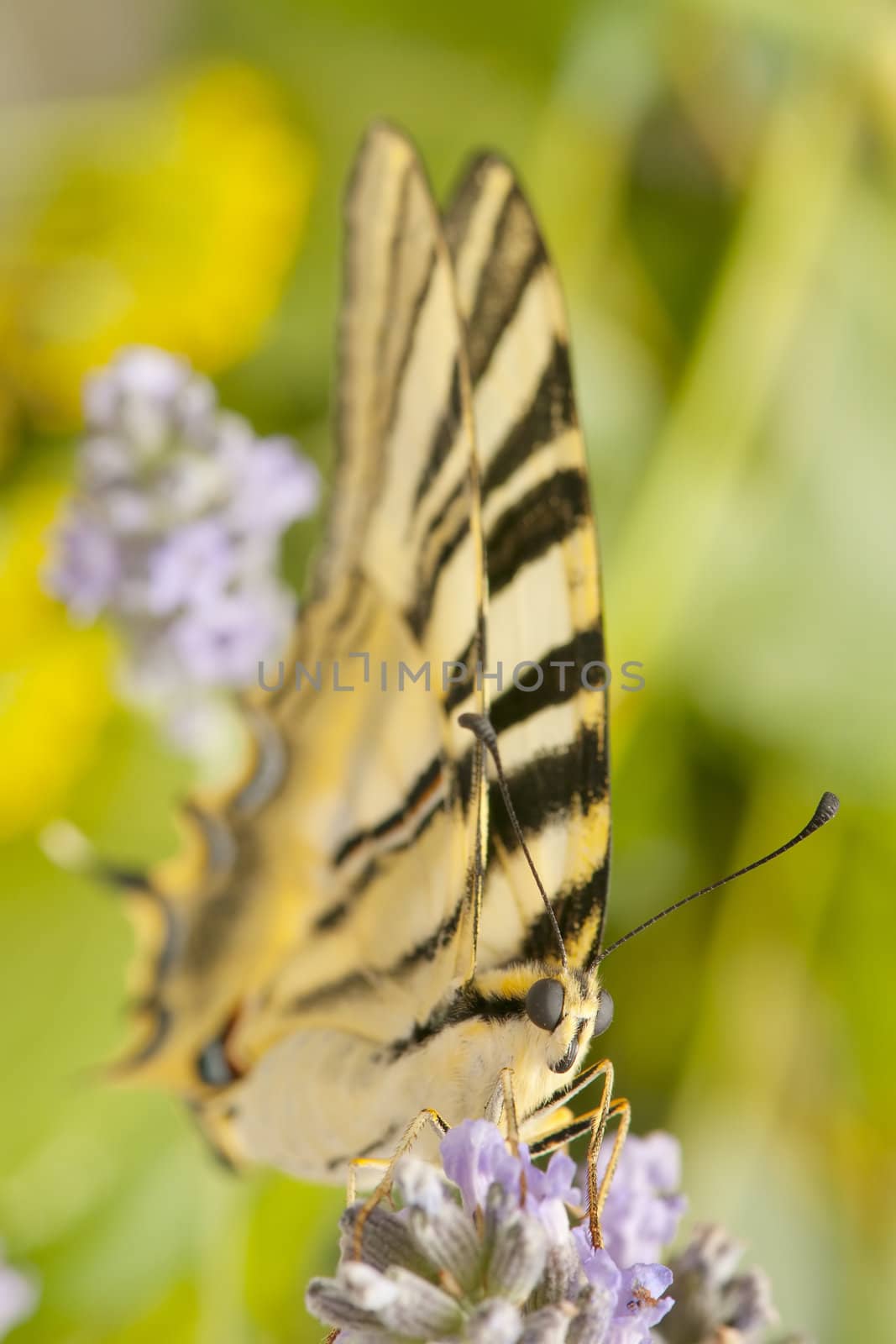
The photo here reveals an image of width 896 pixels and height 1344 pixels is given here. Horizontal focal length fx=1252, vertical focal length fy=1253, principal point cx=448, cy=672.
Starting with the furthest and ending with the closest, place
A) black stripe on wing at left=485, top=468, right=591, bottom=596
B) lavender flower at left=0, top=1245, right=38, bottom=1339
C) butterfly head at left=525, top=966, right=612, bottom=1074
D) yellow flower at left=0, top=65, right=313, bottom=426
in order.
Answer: yellow flower at left=0, top=65, right=313, bottom=426 → lavender flower at left=0, top=1245, right=38, bottom=1339 → black stripe on wing at left=485, top=468, right=591, bottom=596 → butterfly head at left=525, top=966, right=612, bottom=1074

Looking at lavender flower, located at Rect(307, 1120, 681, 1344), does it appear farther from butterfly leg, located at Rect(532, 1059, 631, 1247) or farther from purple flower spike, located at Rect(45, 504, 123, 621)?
purple flower spike, located at Rect(45, 504, 123, 621)

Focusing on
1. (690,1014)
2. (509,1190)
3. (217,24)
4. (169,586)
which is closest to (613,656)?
(690,1014)

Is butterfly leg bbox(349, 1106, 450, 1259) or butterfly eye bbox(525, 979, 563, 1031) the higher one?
butterfly eye bbox(525, 979, 563, 1031)

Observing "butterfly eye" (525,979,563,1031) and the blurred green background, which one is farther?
the blurred green background

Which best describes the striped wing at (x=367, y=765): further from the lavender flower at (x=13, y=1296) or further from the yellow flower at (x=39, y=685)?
the yellow flower at (x=39, y=685)

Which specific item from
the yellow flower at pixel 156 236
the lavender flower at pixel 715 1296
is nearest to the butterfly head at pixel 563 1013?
the lavender flower at pixel 715 1296

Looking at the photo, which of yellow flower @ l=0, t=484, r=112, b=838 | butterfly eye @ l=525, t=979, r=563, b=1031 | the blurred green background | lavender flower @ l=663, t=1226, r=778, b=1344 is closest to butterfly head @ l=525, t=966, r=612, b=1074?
butterfly eye @ l=525, t=979, r=563, b=1031

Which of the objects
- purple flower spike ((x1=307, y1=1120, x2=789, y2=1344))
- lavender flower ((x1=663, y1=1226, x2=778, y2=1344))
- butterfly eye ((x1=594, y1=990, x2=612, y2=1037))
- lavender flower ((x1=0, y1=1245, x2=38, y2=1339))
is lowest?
lavender flower ((x1=0, y1=1245, x2=38, y2=1339))
